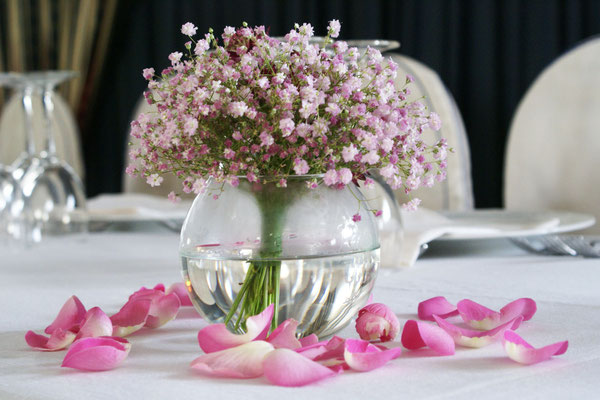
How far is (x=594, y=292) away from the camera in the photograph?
0.77m

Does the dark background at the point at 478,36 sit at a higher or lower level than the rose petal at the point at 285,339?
higher

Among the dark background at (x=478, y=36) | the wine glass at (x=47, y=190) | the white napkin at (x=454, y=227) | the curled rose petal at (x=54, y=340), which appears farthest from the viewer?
the dark background at (x=478, y=36)

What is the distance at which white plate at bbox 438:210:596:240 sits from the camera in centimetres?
103

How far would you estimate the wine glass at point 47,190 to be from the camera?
1.23 m

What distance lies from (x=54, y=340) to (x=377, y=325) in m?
0.22

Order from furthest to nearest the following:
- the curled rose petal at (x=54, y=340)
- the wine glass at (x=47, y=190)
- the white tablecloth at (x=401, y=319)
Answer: the wine glass at (x=47, y=190)
the curled rose petal at (x=54, y=340)
the white tablecloth at (x=401, y=319)

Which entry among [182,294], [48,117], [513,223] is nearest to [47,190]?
[48,117]

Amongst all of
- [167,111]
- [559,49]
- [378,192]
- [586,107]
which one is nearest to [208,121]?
[167,111]

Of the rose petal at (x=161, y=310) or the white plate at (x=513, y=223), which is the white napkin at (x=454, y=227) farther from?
the rose petal at (x=161, y=310)

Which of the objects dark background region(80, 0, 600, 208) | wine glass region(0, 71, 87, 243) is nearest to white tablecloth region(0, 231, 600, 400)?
wine glass region(0, 71, 87, 243)

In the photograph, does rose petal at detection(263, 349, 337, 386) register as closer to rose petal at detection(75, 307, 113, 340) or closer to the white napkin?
rose petal at detection(75, 307, 113, 340)

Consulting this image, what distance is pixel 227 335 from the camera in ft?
1.69

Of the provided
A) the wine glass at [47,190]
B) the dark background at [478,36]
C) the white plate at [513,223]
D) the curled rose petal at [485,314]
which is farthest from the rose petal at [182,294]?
the dark background at [478,36]

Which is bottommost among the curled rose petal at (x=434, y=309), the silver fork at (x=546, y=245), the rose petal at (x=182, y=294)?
the silver fork at (x=546, y=245)
